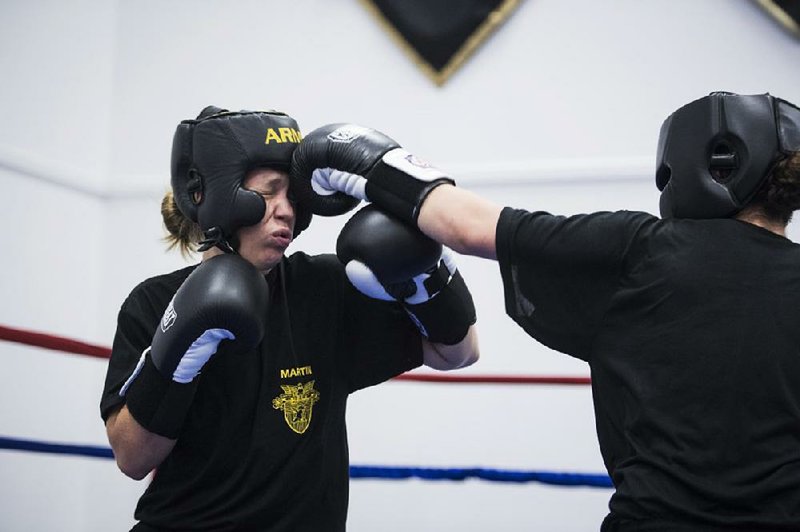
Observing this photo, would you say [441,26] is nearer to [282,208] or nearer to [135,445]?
[282,208]

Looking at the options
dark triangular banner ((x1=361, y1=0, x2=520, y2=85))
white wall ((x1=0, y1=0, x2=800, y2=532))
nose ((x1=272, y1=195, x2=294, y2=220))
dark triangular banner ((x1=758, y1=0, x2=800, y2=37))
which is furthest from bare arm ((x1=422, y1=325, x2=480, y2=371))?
dark triangular banner ((x1=758, y1=0, x2=800, y2=37))

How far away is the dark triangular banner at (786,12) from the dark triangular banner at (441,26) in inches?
32.7

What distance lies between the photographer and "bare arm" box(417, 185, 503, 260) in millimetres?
1207

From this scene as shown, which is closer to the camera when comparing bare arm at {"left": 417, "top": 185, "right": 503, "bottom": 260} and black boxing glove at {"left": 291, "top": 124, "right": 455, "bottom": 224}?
bare arm at {"left": 417, "top": 185, "right": 503, "bottom": 260}

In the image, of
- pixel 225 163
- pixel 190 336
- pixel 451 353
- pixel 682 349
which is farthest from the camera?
pixel 451 353

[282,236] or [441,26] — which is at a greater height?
[441,26]

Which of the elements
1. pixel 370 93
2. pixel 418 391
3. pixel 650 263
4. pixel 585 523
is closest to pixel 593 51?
pixel 370 93

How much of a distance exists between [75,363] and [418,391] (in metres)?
1.23

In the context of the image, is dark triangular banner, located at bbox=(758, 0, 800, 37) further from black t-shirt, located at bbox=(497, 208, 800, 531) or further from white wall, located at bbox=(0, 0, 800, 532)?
black t-shirt, located at bbox=(497, 208, 800, 531)

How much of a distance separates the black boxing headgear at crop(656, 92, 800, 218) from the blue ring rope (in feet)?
3.92

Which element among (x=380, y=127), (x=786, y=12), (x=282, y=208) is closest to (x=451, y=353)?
(x=282, y=208)

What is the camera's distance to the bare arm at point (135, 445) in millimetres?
1395

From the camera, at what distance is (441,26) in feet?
10.0

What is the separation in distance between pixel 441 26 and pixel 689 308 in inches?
85.9
